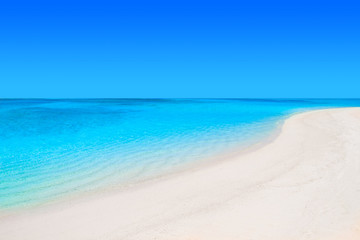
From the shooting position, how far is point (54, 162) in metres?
6.90

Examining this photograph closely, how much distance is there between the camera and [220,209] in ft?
13.1

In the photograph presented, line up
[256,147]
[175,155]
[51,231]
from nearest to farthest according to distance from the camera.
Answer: [51,231]
[175,155]
[256,147]

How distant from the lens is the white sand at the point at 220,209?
11.1 feet

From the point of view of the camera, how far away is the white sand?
11.1 ft

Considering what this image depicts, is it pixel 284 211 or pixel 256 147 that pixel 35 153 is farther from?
pixel 284 211

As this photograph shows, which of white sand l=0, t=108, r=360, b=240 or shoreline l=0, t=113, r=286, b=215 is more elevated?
white sand l=0, t=108, r=360, b=240

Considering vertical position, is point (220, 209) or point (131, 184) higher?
point (220, 209)

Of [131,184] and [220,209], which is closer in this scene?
[220,209]

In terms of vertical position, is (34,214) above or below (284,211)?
below

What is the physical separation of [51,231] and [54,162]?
11.8 feet

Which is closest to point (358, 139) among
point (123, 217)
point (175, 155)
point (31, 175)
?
point (175, 155)

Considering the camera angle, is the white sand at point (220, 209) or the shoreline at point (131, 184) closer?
the white sand at point (220, 209)

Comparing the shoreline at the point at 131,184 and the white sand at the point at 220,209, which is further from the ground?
the white sand at the point at 220,209

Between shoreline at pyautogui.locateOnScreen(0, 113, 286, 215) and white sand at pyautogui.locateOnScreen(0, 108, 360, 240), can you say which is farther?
shoreline at pyautogui.locateOnScreen(0, 113, 286, 215)
